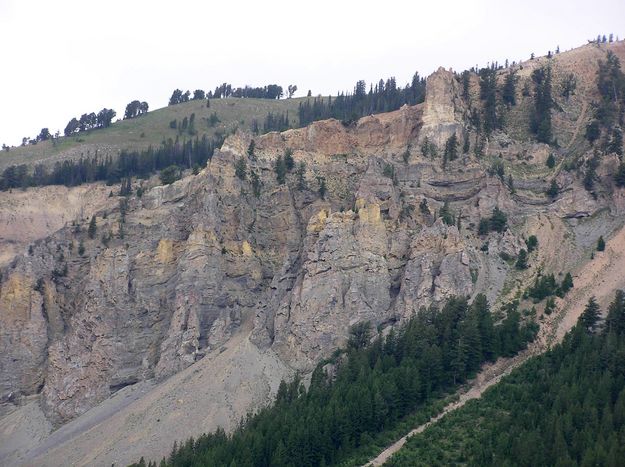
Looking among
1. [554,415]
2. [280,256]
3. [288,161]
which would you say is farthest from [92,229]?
[554,415]

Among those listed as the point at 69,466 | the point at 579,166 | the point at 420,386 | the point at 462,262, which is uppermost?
the point at 579,166

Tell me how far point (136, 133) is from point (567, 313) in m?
108

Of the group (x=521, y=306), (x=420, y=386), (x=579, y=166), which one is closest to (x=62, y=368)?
(x=420, y=386)

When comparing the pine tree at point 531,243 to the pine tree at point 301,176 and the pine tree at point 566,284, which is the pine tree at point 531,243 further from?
the pine tree at point 301,176

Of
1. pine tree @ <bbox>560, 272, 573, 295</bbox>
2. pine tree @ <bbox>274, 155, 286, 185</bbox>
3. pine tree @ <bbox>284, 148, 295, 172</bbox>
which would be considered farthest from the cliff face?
pine tree @ <bbox>560, 272, 573, 295</bbox>

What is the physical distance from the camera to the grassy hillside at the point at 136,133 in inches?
6585

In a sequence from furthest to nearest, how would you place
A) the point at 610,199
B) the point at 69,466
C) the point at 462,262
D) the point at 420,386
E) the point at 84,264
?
the point at 84,264 < the point at 610,199 < the point at 462,262 < the point at 69,466 < the point at 420,386

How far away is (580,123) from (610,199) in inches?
733

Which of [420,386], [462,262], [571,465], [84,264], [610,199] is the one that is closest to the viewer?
[571,465]

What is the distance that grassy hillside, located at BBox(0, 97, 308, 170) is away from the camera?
167m

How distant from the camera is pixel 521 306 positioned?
92.7m

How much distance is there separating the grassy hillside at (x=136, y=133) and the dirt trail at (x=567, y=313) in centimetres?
8704

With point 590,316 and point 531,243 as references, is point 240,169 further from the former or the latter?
point 590,316

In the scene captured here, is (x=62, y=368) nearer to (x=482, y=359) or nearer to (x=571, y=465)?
(x=482, y=359)
